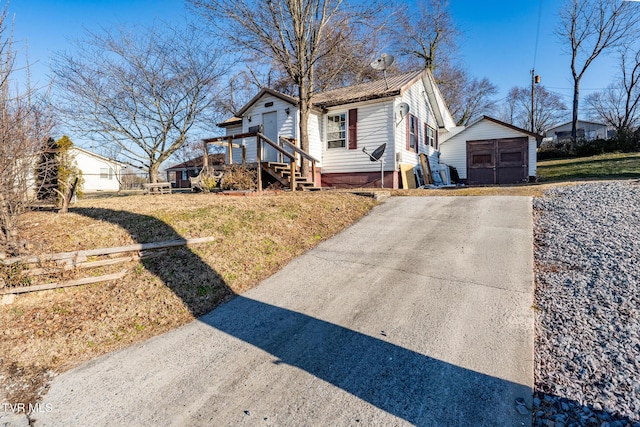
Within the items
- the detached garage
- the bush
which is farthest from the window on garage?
the bush

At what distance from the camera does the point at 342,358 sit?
2744 mm

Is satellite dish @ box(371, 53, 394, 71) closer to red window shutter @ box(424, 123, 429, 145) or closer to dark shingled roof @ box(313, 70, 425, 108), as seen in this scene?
dark shingled roof @ box(313, 70, 425, 108)

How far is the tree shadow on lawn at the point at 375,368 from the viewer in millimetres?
2139

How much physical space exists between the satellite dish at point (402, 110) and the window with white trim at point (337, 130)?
218 centimetres

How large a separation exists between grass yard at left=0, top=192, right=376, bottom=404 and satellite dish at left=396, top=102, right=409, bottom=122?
7.36 metres

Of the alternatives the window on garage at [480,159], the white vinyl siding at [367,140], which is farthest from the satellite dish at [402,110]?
the window on garage at [480,159]

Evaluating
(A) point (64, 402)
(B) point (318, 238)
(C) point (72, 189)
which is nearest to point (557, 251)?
(B) point (318, 238)

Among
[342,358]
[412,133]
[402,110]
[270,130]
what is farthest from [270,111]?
[342,358]

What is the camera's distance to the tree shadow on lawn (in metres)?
2.14

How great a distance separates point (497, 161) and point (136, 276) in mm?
17756

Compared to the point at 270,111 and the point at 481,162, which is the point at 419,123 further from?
the point at 270,111

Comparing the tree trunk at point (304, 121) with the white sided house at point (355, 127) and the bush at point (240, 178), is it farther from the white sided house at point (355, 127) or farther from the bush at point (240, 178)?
the bush at point (240, 178)

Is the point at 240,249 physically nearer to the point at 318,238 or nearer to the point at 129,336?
the point at 318,238

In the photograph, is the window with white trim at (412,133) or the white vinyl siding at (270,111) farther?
the window with white trim at (412,133)
